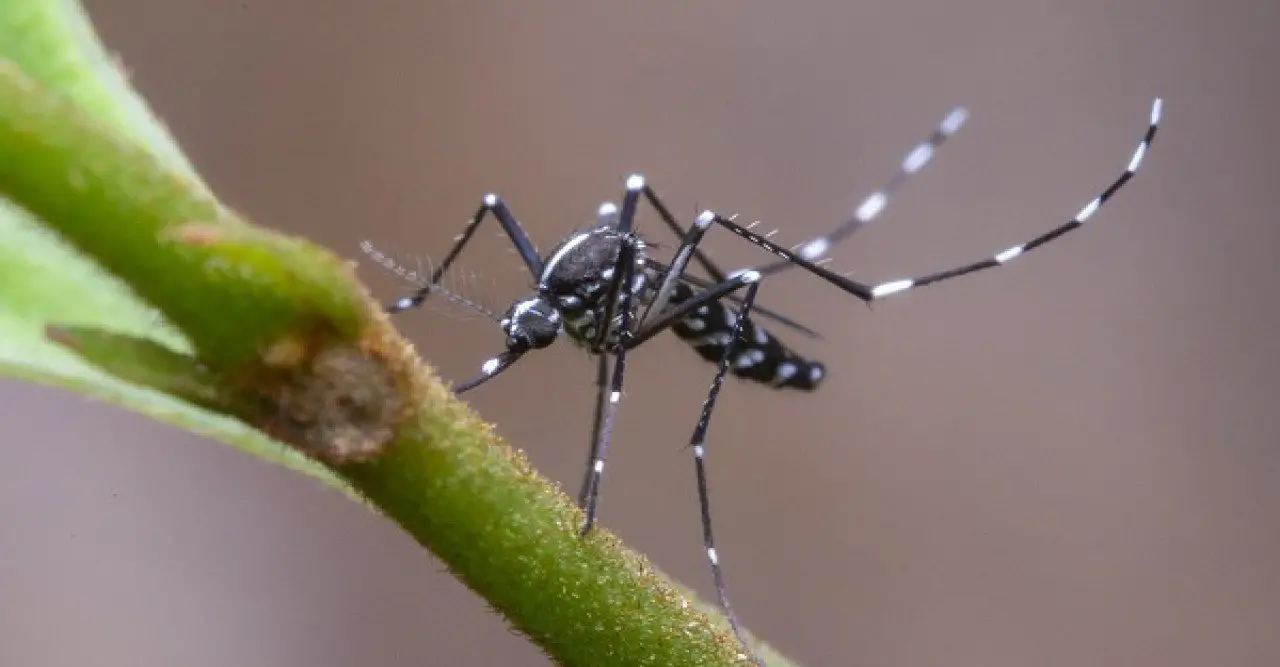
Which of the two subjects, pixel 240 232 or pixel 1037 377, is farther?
pixel 1037 377

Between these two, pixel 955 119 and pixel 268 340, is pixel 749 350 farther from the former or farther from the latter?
pixel 955 119

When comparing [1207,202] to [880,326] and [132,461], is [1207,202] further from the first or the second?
[132,461]

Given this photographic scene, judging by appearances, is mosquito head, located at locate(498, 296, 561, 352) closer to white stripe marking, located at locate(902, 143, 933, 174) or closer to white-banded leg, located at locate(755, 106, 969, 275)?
white-banded leg, located at locate(755, 106, 969, 275)

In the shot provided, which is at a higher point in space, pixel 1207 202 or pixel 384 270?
pixel 1207 202

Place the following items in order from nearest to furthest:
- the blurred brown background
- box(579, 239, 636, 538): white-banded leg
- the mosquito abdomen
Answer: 1. box(579, 239, 636, 538): white-banded leg
2. the mosquito abdomen
3. the blurred brown background

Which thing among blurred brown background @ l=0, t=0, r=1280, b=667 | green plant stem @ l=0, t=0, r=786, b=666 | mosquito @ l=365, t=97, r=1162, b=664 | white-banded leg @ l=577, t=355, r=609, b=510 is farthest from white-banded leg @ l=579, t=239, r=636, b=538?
blurred brown background @ l=0, t=0, r=1280, b=667

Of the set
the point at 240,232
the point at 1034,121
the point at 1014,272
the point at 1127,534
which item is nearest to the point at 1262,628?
the point at 1127,534

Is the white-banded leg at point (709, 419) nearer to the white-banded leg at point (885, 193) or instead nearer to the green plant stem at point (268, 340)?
the white-banded leg at point (885, 193)
